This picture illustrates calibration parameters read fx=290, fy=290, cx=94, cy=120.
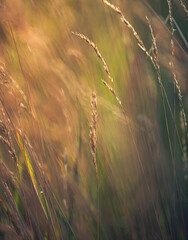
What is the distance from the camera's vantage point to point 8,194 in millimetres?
815

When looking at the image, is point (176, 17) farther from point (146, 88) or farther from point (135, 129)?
point (135, 129)

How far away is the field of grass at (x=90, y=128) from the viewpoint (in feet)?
2.84

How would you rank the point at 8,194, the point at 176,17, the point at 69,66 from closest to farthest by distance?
the point at 8,194 < the point at 69,66 < the point at 176,17

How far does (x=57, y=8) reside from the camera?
3.21 feet

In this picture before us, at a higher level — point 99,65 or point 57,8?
point 57,8

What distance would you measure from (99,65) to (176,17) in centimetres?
38

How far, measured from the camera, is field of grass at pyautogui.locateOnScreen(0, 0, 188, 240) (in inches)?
34.0

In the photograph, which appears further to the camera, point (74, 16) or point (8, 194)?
point (74, 16)

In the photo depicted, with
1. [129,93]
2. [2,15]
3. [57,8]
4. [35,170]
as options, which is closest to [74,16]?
[57,8]

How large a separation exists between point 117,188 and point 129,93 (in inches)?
12.7

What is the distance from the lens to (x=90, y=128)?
2.60ft

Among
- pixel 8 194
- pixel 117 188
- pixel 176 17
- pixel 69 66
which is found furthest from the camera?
pixel 176 17

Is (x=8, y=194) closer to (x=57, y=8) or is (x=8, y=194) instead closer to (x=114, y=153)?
(x=114, y=153)

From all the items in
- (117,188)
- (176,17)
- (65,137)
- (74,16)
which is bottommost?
(117,188)
